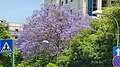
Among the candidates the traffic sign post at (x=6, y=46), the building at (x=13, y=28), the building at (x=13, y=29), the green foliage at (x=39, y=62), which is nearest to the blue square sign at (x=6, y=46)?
the traffic sign post at (x=6, y=46)

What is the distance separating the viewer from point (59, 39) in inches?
1705

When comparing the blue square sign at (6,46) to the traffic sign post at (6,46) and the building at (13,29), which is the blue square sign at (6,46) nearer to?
the traffic sign post at (6,46)

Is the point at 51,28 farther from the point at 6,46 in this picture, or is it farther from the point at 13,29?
the point at 13,29

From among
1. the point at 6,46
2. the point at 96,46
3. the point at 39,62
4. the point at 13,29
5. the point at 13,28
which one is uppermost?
the point at 6,46

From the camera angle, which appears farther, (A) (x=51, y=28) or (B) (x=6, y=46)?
(A) (x=51, y=28)

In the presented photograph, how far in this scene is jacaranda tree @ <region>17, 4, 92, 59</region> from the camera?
43.2m

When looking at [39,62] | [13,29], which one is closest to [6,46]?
[39,62]

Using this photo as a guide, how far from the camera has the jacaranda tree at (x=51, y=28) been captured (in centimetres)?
4322

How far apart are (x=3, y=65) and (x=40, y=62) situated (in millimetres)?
7403

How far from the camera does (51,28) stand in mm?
43438

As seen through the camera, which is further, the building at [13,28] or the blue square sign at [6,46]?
the building at [13,28]

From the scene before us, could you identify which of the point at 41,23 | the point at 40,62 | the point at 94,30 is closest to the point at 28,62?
the point at 40,62

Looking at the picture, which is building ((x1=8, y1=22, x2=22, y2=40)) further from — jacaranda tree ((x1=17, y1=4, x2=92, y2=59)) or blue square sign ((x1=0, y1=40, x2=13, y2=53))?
blue square sign ((x1=0, y1=40, x2=13, y2=53))

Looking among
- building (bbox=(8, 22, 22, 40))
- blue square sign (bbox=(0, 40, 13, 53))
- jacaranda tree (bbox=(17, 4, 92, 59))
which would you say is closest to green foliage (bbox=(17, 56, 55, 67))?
jacaranda tree (bbox=(17, 4, 92, 59))
